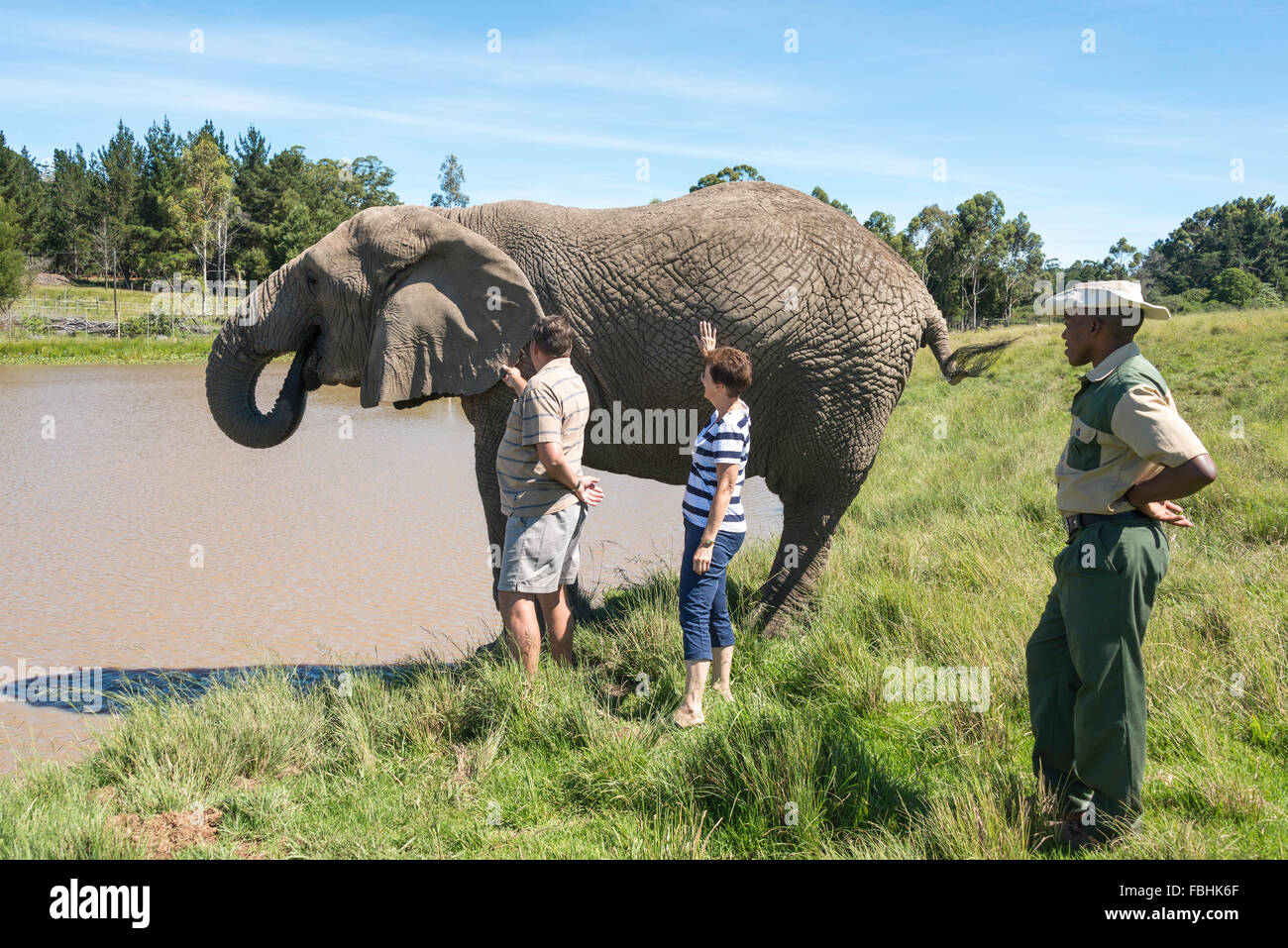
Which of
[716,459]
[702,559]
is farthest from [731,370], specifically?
[702,559]

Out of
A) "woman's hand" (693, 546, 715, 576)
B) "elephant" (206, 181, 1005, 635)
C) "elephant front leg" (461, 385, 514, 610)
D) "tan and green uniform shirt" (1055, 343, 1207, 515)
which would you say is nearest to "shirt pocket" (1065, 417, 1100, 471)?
"tan and green uniform shirt" (1055, 343, 1207, 515)

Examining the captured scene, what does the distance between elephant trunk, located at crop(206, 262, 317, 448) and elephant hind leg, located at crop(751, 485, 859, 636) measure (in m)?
3.56

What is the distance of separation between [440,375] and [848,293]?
276 centimetres

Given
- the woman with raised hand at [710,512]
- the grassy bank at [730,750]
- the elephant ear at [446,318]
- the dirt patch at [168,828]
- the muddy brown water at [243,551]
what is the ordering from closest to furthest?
the grassy bank at [730,750] < the dirt patch at [168,828] < the woman with raised hand at [710,512] < the elephant ear at [446,318] < the muddy brown water at [243,551]

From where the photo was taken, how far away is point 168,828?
4086mm

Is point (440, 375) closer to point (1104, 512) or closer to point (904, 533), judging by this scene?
point (1104, 512)

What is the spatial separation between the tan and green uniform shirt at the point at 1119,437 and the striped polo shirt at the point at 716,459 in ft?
5.45

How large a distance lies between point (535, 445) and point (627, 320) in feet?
5.46

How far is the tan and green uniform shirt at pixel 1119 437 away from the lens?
10.6ft

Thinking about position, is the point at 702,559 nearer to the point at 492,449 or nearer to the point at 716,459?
the point at 716,459

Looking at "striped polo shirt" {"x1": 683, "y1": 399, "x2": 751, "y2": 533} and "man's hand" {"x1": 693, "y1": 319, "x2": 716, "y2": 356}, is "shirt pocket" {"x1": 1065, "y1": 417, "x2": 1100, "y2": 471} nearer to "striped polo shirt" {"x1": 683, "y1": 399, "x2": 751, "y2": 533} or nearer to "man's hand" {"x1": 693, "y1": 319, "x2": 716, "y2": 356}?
"striped polo shirt" {"x1": 683, "y1": 399, "x2": 751, "y2": 533}

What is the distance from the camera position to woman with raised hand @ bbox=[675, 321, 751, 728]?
4.85 meters

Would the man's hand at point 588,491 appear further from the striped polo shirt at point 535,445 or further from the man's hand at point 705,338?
the man's hand at point 705,338

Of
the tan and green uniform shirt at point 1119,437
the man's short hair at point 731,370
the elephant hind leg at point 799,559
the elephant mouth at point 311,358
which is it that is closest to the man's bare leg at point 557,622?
the man's short hair at point 731,370
